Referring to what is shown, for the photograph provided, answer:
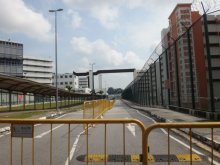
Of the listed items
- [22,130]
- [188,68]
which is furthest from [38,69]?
[22,130]

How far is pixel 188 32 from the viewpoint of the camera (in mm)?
21203

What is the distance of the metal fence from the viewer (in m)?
19.1

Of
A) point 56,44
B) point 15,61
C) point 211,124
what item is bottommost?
point 211,124

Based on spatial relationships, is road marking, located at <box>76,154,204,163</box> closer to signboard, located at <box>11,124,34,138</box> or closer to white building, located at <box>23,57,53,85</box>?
signboard, located at <box>11,124,34,138</box>

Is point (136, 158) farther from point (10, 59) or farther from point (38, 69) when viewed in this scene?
point (38, 69)

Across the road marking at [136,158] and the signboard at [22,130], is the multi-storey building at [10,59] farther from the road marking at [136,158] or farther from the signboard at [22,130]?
the signboard at [22,130]

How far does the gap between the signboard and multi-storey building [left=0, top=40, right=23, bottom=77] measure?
122 m

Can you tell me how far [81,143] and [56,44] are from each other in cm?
3129

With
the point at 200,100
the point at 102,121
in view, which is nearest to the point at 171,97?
the point at 200,100

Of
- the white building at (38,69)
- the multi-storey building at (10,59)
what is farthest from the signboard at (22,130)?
the white building at (38,69)

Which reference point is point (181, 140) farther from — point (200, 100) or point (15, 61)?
point (15, 61)

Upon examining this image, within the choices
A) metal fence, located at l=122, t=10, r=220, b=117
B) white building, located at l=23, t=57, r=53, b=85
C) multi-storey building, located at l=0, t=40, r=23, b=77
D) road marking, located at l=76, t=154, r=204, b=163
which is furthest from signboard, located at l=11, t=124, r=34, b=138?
white building, located at l=23, t=57, r=53, b=85

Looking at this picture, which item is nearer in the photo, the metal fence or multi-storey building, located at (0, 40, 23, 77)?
the metal fence

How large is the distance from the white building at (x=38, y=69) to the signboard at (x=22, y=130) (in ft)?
474
